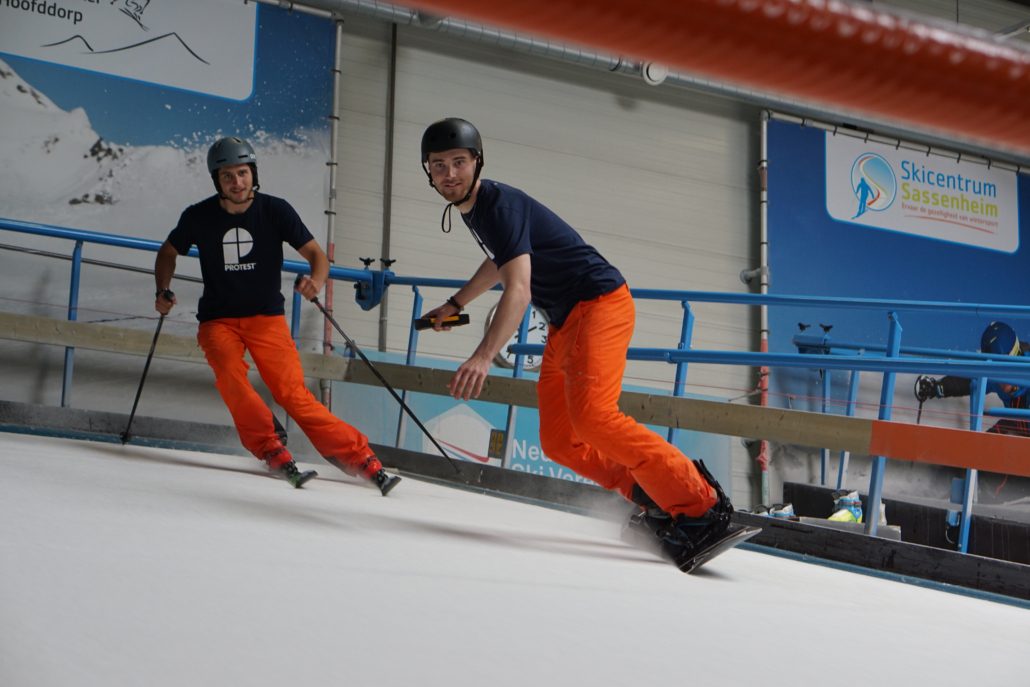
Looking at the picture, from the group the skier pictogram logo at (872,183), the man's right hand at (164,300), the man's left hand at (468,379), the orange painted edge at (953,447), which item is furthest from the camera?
the skier pictogram logo at (872,183)

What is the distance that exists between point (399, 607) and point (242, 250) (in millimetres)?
3164

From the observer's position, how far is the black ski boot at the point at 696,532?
10.4 feet

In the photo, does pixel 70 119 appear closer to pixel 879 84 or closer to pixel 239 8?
pixel 239 8

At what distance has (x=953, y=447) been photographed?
3.80 meters

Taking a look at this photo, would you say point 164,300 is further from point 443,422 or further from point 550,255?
point 443,422

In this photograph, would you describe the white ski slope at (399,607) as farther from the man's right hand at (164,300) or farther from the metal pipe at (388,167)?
the metal pipe at (388,167)

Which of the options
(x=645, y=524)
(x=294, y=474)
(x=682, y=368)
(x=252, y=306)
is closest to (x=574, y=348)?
(x=645, y=524)

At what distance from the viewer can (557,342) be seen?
357cm

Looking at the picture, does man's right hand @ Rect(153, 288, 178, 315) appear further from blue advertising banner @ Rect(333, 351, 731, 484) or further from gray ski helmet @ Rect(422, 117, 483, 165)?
blue advertising banner @ Rect(333, 351, 731, 484)

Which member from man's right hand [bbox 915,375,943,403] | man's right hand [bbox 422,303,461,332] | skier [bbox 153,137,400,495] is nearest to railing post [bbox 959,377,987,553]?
man's right hand [bbox 422,303,461,332]

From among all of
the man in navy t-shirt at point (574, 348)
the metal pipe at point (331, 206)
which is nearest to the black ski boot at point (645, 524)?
the man in navy t-shirt at point (574, 348)

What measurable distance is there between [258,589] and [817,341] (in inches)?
415

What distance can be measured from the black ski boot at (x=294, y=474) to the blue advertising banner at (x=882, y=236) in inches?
334

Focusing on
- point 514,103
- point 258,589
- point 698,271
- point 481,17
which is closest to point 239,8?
point 514,103
